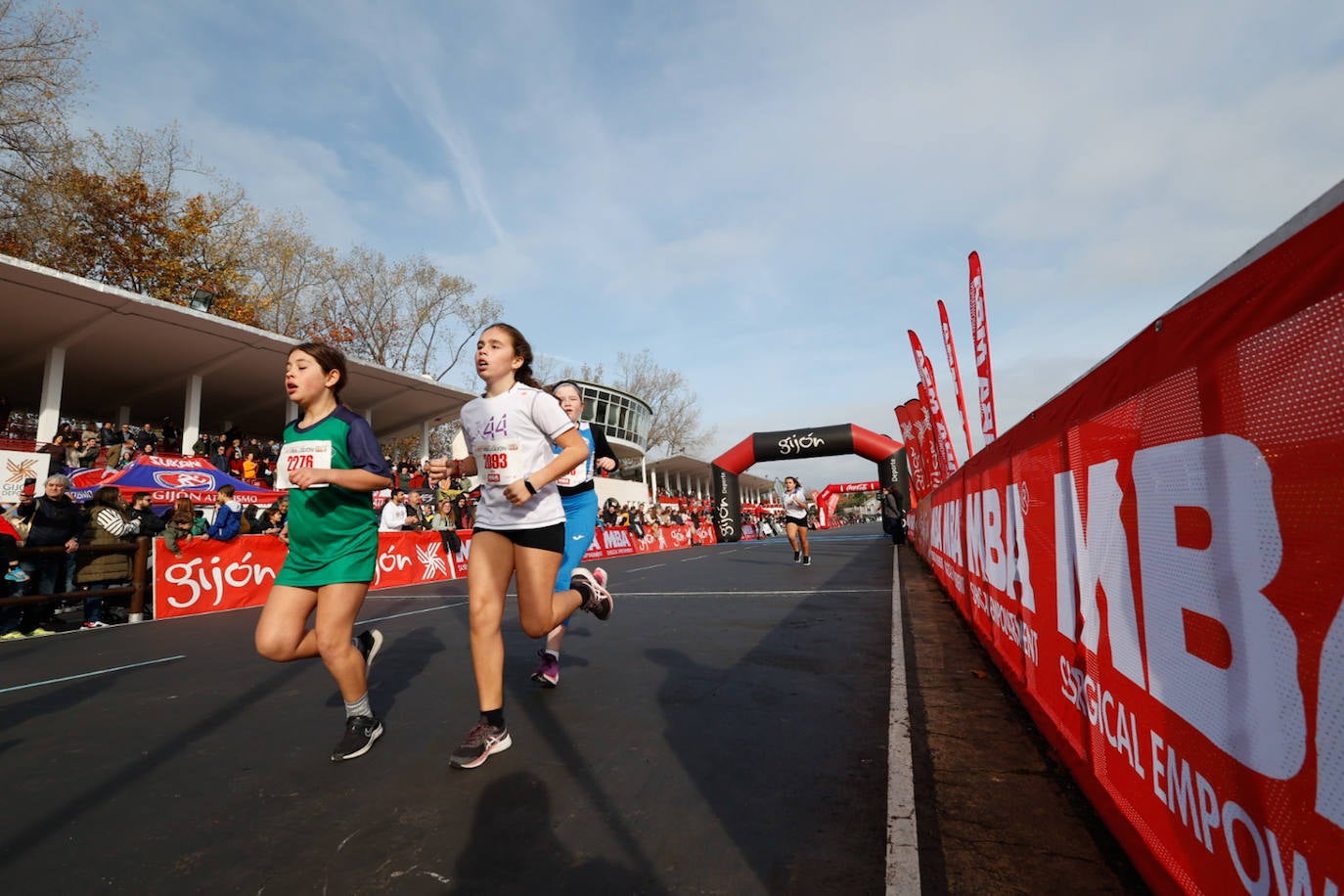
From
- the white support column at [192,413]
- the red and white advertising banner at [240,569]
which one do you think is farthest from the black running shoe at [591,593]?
the white support column at [192,413]

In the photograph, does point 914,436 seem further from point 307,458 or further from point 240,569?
point 307,458

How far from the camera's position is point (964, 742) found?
2918mm

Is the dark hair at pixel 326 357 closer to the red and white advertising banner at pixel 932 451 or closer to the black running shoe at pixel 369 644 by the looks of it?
the black running shoe at pixel 369 644

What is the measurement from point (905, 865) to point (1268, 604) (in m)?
1.16

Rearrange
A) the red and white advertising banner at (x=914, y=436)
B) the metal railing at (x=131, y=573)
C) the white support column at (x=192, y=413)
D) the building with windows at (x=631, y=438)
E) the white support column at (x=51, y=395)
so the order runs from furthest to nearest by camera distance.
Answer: the building with windows at (x=631, y=438)
the white support column at (x=192, y=413)
the red and white advertising banner at (x=914, y=436)
the white support column at (x=51, y=395)
the metal railing at (x=131, y=573)

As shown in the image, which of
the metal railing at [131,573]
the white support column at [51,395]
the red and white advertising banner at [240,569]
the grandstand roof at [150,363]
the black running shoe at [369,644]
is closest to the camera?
the black running shoe at [369,644]

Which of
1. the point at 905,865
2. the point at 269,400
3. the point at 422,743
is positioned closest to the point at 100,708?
the point at 422,743

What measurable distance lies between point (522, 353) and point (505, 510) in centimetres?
82

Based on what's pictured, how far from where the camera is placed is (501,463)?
2.99m

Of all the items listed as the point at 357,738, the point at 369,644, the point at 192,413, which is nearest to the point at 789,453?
the point at 192,413

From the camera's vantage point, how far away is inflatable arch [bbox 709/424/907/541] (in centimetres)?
2683

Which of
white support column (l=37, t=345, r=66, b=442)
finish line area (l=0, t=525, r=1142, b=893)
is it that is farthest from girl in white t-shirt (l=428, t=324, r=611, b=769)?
white support column (l=37, t=345, r=66, b=442)

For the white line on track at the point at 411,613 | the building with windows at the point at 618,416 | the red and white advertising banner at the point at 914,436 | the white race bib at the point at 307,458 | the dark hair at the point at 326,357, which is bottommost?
the white line on track at the point at 411,613

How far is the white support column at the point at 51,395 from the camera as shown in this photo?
16594 mm
